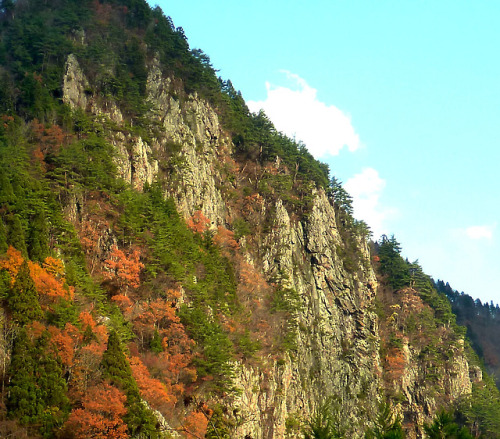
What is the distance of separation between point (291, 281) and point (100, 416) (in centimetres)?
3785

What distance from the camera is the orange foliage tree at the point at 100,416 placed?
30062mm

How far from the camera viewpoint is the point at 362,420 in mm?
66812

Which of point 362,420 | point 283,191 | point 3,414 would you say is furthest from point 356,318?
point 3,414

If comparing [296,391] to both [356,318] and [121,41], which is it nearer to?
[356,318]

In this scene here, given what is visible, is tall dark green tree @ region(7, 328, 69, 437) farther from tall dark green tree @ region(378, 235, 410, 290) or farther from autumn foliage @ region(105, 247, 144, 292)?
tall dark green tree @ region(378, 235, 410, 290)

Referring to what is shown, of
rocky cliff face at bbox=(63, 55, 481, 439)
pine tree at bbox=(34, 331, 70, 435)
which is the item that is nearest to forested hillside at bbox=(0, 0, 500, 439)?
pine tree at bbox=(34, 331, 70, 435)

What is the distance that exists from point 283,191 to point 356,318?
64.2 ft

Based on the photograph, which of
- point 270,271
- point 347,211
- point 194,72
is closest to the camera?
point 270,271

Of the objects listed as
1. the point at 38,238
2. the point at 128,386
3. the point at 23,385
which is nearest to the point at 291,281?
the point at 38,238

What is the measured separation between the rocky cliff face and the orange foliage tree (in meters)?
14.5

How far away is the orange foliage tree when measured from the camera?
30062 millimetres

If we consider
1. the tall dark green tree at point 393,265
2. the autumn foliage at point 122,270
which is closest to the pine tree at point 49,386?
the autumn foliage at point 122,270

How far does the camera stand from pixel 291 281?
66000 mm

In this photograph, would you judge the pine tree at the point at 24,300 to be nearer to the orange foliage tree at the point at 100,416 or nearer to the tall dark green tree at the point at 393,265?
the orange foliage tree at the point at 100,416
